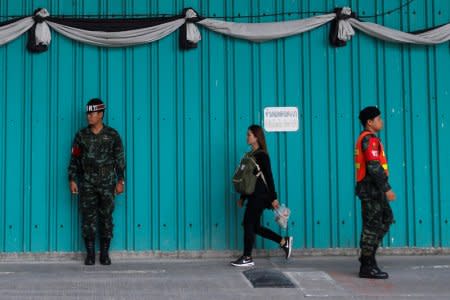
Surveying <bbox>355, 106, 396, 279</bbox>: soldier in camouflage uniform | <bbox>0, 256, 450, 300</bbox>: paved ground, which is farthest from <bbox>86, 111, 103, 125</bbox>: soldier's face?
<bbox>355, 106, 396, 279</bbox>: soldier in camouflage uniform

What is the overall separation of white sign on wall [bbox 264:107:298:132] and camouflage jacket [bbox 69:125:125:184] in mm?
1906

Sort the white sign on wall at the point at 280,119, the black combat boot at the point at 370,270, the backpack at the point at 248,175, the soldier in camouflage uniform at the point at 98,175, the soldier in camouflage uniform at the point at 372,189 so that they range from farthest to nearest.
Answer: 1. the white sign on wall at the point at 280,119
2. the soldier in camouflage uniform at the point at 98,175
3. the backpack at the point at 248,175
4. the black combat boot at the point at 370,270
5. the soldier in camouflage uniform at the point at 372,189

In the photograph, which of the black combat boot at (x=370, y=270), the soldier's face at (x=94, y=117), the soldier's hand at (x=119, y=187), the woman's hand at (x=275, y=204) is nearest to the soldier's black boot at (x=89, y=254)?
the soldier's hand at (x=119, y=187)

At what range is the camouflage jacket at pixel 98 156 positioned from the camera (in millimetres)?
8078

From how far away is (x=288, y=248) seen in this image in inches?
319

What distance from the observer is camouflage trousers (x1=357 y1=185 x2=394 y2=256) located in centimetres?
705

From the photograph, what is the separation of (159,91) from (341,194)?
Answer: 8.85ft

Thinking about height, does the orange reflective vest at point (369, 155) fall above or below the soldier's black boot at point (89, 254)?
above

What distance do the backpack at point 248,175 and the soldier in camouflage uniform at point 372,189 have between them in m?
1.27

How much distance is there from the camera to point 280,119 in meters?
8.59

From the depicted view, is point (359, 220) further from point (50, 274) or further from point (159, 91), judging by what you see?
point (50, 274)

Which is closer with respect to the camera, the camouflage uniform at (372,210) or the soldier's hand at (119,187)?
the camouflage uniform at (372,210)

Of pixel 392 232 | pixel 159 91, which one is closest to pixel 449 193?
pixel 392 232

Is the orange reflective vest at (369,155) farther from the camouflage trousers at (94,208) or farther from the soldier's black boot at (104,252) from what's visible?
the soldier's black boot at (104,252)
